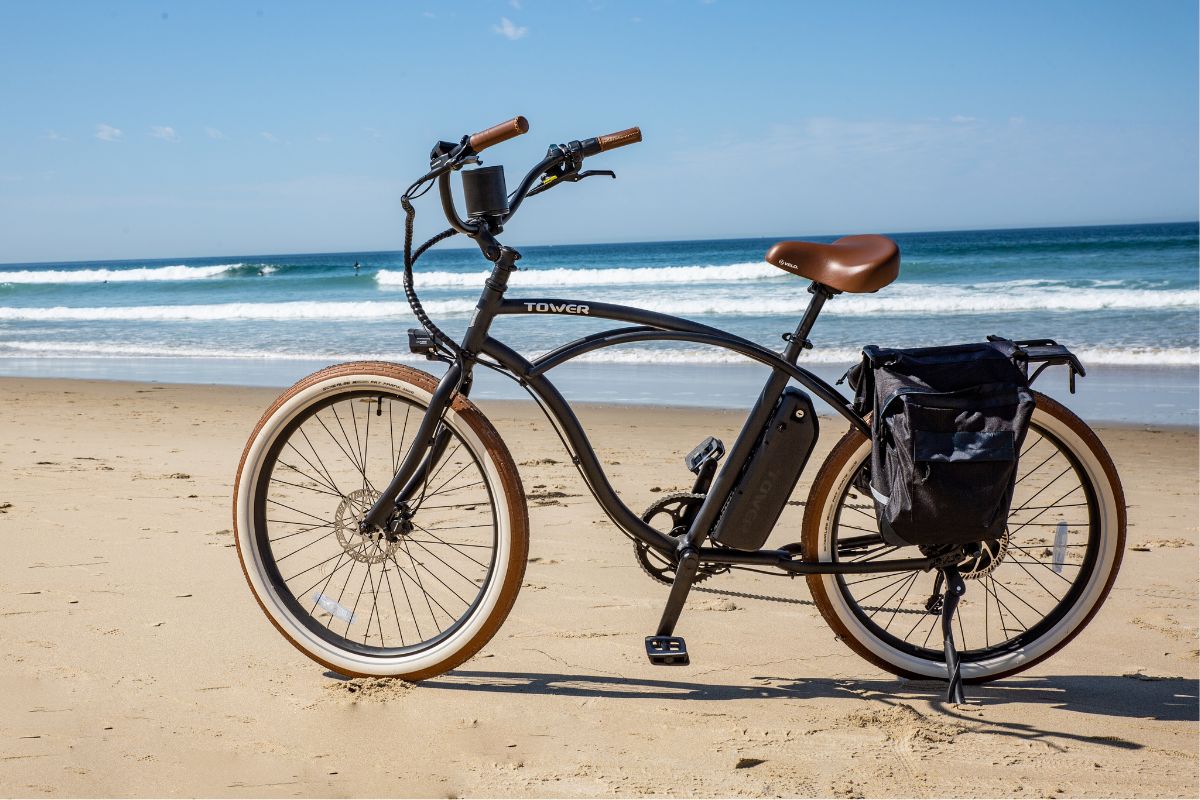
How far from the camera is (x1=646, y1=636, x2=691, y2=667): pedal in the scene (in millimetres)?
2574

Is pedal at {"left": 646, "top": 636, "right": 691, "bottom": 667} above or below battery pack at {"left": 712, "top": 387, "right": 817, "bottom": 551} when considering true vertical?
below

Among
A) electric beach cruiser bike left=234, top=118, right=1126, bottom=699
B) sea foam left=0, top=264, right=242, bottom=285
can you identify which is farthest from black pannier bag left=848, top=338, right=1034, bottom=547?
sea foam left=0, top=264, right=242, bottom=285

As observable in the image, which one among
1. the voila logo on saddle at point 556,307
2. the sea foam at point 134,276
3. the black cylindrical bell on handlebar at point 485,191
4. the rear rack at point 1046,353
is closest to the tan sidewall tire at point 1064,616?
the rear rack at point 1046,353

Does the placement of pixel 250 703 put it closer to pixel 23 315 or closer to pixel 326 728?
pixel 326 728

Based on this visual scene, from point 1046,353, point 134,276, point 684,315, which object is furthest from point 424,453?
point 134,276

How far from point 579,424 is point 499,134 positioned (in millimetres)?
777

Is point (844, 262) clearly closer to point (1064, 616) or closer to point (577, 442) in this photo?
point (577, 442)

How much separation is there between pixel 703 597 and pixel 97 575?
2149 mm

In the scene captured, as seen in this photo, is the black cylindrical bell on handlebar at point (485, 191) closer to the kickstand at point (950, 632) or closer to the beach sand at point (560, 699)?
the beach sand at point (560, 699)

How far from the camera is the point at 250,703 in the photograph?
2508 mm

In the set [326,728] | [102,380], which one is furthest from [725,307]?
[326,728]

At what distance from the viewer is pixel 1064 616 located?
271cm

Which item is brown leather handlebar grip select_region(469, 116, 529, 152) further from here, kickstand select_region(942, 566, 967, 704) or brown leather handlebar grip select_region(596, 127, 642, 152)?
kickstand select_region(942, 566, 967, 704)

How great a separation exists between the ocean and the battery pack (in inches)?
210
